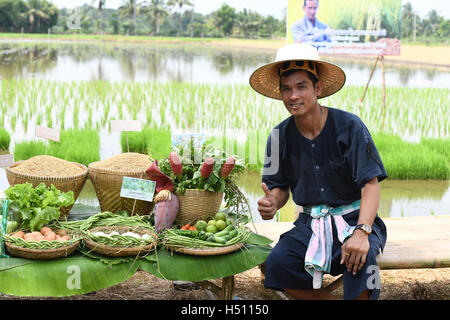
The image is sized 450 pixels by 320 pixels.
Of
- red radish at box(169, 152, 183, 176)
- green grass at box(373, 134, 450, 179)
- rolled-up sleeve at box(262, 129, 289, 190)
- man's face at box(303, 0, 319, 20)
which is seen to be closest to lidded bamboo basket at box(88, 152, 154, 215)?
red radish at box(169, 152, 183, 176)

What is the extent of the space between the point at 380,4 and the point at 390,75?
7.14 ft

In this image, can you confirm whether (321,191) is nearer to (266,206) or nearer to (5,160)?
(266,206)

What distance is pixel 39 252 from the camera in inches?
87.3

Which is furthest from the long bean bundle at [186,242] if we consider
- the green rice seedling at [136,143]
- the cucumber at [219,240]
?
the green rice seedling at [136,143]

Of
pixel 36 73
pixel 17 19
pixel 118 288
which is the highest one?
pixel 17 19

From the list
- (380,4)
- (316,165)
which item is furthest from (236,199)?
(380,4)

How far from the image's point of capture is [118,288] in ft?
9.95

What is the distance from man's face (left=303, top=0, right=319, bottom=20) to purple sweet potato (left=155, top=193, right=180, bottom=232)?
9.65ft

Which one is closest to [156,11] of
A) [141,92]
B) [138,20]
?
[138,20]

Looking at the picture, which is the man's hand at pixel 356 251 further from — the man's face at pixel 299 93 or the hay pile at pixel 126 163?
the hay pile at pixel 126 163

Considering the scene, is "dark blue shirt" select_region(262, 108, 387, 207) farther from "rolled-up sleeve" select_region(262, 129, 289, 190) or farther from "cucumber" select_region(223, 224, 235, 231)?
"cucumber" select_region(223, 224, 235, 231)

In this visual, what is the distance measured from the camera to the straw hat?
94.5 inches

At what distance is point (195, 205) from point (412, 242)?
1.09 m
